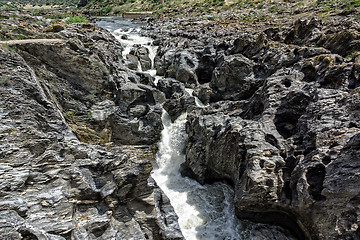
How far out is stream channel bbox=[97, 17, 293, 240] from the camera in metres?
12.4

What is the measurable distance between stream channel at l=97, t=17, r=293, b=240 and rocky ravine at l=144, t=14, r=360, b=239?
0.79 meters

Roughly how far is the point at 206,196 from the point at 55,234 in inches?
433

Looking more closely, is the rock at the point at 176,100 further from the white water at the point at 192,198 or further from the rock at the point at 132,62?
the rock at the point at 132,62

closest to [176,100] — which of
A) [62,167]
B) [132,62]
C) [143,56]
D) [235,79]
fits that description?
[235,79]

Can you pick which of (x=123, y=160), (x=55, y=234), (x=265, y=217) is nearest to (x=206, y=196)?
(x=265, y=217)

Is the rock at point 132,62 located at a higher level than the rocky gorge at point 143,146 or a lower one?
higher

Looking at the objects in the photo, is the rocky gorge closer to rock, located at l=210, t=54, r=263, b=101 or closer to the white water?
the white water

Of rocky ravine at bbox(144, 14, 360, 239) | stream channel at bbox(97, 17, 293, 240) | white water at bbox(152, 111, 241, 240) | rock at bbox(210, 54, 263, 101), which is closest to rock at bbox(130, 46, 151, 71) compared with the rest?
rocky ravine at bbox(144, 14, 360, 239)

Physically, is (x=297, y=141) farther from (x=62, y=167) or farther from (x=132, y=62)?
(x=132, y=62)

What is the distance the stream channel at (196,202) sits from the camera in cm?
1242

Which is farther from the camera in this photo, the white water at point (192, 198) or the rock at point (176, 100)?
the rock at point (176, 100)

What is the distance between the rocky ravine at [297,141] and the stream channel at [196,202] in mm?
794

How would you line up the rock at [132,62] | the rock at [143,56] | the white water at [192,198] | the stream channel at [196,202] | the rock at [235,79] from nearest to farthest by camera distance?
the stream channel at [196,202] < the white water at [192,198] < the rock at [235,79] < the rock at [132,62] < the rock at [143,56]

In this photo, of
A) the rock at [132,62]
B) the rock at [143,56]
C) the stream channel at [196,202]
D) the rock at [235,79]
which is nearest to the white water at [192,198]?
the stream channel at [196,202]
